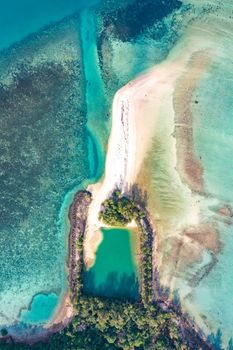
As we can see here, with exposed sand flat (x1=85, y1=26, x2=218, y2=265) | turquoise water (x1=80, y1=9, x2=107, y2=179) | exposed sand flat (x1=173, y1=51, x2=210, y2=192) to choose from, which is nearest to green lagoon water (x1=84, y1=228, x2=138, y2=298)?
exposed sand flat (x1=85, y1=26, x2=218, y2=265)

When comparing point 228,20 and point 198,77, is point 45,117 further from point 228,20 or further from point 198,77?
point 228,20

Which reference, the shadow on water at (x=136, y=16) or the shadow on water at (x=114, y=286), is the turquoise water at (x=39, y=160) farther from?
the shadow on water at (x=136, y=16)

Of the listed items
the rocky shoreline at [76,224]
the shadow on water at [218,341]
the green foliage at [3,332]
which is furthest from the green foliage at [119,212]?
the green foliage at [3,332]

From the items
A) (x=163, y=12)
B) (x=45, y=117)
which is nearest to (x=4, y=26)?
(x=45, y=117)

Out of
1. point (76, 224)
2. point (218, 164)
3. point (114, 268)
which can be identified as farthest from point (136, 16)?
point (114, 268)

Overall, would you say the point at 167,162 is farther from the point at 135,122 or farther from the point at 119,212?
the point at 119,212

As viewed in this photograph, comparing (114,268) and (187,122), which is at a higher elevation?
(187,122)
